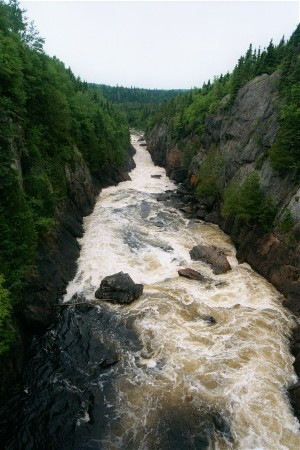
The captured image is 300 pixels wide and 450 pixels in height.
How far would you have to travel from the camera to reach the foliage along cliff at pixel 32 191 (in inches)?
694

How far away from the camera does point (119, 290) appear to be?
939 inches

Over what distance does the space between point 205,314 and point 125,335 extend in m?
6.04

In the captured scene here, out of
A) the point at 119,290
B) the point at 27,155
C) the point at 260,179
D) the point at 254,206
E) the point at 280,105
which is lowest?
the point at 119,290

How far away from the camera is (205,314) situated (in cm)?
2247

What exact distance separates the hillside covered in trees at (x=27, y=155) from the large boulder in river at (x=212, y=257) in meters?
14.0

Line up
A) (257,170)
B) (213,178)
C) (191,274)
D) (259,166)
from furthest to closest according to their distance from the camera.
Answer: (213,178), (257,170), (259,166), (191,274)

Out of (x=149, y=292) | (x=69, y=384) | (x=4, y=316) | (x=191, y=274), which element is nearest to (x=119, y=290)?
(x=149, y=292)

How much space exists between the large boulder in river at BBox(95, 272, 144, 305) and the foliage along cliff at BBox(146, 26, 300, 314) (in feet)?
38.8

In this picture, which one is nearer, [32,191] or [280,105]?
[32,191]

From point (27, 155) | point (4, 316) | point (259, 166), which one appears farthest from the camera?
point (259, 166)

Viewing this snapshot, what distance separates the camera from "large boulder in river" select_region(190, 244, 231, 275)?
94.3 feet

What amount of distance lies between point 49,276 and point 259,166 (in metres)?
24.6

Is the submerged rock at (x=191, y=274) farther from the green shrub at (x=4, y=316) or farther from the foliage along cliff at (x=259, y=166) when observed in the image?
the green shrub at (x=4, y=316)

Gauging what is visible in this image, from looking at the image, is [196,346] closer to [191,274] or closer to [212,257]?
[191,274]
